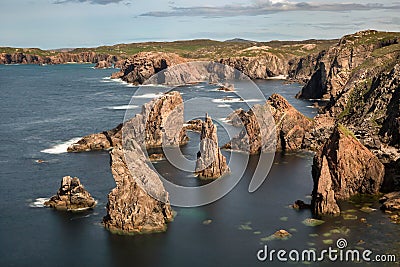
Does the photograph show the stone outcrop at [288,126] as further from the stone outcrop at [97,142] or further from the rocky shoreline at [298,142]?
the stone outcrop at [97,142]

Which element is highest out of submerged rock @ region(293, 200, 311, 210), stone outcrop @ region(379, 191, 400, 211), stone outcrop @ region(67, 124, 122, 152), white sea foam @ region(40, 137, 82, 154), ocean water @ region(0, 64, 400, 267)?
stone outcrop @ region(67, 124, 122, 152)

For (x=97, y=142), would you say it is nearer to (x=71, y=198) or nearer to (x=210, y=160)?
(x=210, y=160)

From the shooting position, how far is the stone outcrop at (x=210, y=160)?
4331 inches

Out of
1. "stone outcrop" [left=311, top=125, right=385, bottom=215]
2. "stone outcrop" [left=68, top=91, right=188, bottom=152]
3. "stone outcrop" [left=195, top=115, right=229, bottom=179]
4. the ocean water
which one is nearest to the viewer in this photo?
the ocean water

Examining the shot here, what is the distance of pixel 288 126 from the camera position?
140 meters

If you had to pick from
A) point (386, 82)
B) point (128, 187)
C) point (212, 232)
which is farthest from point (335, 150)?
point (386, 82)

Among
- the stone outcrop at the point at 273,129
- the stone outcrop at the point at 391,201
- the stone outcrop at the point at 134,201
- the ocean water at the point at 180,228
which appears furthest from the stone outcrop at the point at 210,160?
the stone outcrop at the point at 391,201

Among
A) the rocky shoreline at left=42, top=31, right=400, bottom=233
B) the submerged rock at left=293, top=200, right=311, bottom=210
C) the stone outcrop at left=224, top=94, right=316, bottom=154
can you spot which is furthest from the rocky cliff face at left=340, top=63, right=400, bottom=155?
the submerged rock at left=293, top=200, right=311, bottom=210

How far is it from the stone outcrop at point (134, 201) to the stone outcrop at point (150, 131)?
5196cm

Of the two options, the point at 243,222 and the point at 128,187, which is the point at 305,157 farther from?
the point at 128,187

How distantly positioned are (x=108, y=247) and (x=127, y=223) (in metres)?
6.85

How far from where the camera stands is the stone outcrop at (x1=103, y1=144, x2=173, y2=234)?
267 ft

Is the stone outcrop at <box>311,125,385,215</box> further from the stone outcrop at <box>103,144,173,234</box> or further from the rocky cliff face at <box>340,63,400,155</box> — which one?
the stone outcrop at <box>103,144,173,234</box>

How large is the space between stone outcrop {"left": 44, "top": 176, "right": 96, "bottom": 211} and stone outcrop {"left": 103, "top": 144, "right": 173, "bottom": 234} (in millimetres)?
9640
